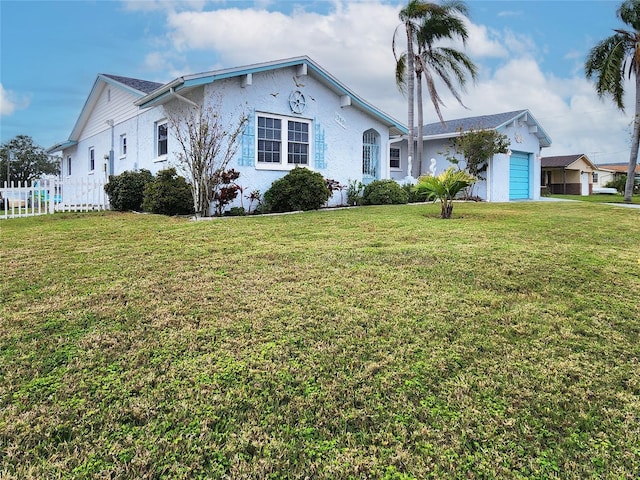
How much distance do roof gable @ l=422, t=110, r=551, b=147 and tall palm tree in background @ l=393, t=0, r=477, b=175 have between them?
141cm

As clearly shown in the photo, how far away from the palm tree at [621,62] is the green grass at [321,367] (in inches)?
838

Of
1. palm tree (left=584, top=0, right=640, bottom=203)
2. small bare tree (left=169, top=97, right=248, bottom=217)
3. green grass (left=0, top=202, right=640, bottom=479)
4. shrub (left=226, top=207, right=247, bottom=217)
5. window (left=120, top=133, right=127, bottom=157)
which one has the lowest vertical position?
green grass (left=0, top=202, right=640, bottom=479)

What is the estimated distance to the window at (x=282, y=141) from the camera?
1324cm

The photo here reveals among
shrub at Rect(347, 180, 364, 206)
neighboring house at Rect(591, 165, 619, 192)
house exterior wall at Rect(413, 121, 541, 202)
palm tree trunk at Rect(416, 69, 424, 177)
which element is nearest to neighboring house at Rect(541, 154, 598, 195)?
neighboring house at Rect(591, 165, 619, 192)

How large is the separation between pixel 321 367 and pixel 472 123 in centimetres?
2315

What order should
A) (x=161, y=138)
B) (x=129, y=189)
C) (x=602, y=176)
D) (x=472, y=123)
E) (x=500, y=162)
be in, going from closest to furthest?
(x=129, y=189) < (x=161, y=138) < (x=500, y=162) < (x=472, y=123) < (x=602, y=176)

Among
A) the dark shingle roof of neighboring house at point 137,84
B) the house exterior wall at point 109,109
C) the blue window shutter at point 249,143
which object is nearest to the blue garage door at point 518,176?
the blue window shutter at point 249,143

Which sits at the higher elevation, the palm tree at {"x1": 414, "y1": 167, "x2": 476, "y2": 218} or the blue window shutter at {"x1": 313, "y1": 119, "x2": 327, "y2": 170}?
the blue window shutter at {"x1": 313, "y1": 119, "x2": 327, "y2": 170}

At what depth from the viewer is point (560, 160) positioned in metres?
39.2

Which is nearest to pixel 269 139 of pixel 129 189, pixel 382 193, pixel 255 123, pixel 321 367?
pixel 255 123

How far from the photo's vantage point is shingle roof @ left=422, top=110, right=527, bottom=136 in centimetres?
2131

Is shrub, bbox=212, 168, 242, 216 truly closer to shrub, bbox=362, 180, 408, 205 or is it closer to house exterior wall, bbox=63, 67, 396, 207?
house exterior wall, bbox=63, 67, 396, 207

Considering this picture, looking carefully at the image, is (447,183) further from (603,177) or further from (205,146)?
(603,177)

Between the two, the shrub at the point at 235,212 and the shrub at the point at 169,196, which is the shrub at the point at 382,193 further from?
the shrub at the point at 169,196
